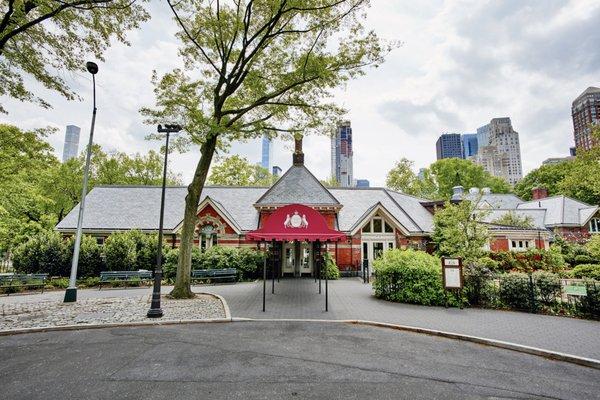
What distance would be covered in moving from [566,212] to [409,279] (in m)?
33.0

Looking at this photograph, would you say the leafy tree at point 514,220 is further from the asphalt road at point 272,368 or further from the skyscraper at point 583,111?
the skyscraper at point 583,111

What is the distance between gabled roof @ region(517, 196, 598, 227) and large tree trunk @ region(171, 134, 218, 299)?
125 ft

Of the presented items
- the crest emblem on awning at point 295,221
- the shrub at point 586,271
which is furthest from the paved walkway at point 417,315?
the shrub at point 586,271

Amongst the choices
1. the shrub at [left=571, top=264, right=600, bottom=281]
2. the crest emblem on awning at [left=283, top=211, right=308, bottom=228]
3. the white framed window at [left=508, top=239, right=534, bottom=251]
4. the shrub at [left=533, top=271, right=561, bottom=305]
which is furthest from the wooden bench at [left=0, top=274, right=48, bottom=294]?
the white framed window at [left=508, top=239, right=534, bottom=251]

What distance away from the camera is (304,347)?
7297 mm

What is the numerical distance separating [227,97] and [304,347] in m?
13.1

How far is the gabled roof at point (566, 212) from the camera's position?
105 feet

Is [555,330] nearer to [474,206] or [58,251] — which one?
[474,206]

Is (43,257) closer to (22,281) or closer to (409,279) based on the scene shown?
(22,281)

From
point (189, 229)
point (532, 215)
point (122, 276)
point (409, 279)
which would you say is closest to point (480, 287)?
point (409, 279)

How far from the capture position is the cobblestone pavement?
9555 millimetres

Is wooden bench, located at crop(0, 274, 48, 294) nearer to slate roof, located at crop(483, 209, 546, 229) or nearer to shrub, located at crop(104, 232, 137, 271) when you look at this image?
shrub, located at crop(104, 232, 137, 271)

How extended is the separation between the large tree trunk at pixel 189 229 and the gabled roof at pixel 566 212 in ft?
125

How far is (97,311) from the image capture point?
11070 mm
